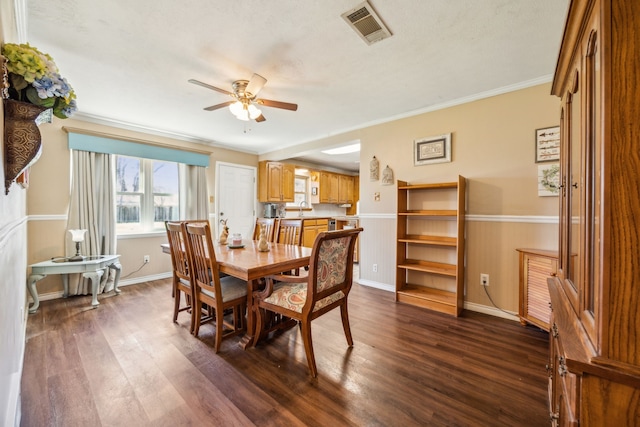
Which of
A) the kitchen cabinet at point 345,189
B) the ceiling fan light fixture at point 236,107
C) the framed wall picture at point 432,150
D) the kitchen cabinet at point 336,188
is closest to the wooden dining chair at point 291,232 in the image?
the ceiling fan light fixture at point 236,107

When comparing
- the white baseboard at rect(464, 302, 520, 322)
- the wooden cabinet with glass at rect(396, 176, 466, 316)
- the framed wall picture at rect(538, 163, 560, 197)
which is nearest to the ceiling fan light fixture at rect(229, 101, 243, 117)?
the wooden cabinet with glass at rect(396, 176, 466, 316)

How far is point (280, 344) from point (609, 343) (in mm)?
2008

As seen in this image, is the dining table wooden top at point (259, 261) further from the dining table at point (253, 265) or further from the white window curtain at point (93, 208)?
the white window curtain at point (93, 208)

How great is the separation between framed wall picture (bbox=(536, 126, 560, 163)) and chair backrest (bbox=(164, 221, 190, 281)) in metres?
3.31

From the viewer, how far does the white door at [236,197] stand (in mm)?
4801

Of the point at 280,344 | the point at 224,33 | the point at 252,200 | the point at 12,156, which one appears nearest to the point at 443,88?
the point at 224,33

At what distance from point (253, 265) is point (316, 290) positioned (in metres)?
0.49

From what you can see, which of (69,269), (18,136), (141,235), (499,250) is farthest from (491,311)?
(141,235)

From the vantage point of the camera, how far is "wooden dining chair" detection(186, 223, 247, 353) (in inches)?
76.3

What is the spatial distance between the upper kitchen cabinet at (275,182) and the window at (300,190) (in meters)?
0.60

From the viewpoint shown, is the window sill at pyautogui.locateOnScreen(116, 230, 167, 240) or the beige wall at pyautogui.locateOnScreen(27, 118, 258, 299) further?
the window sill at pyautogui.locateOnScreen(116, 230, 167, 240)

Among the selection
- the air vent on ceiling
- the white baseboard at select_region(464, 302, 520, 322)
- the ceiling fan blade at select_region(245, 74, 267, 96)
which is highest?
the air vent on ceiling

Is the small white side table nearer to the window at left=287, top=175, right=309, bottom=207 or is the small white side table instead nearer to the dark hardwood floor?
the dark hardwood floor

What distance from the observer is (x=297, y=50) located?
1.98m
